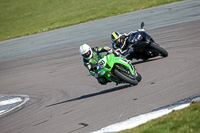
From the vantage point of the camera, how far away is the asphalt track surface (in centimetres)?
787

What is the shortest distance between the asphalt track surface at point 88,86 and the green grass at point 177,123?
1.19 meters

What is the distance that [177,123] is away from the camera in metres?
5.52

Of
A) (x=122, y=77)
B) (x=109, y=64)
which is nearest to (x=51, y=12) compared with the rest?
(x=109, y=64)

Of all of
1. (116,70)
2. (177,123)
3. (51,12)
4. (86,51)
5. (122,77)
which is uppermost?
(51,12)

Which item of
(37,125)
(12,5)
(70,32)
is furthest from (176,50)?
(12,5)

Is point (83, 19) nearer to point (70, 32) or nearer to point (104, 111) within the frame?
point (70, 32)

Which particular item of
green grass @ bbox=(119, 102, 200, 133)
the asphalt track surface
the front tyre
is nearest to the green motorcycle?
the front tyre

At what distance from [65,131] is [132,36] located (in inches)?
240

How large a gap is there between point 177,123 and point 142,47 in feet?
23.6

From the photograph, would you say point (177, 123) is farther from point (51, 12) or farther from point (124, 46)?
point (51, 12)

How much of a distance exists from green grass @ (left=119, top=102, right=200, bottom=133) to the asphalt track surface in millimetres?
1187

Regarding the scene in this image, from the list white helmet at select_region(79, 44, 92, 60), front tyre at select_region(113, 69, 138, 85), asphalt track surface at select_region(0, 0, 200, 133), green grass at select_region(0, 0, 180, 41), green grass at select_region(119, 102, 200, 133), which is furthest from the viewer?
green grass at select_region(0, 0, 180, 41)

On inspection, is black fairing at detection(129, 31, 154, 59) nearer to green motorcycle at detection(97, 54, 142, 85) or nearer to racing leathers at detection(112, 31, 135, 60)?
racing leathers at detection(112, 31, 135, 60)

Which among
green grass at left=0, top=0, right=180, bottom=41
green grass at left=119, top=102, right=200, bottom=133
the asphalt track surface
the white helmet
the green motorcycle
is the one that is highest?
green grass at left=0, top=0, right=180, bottom=41
